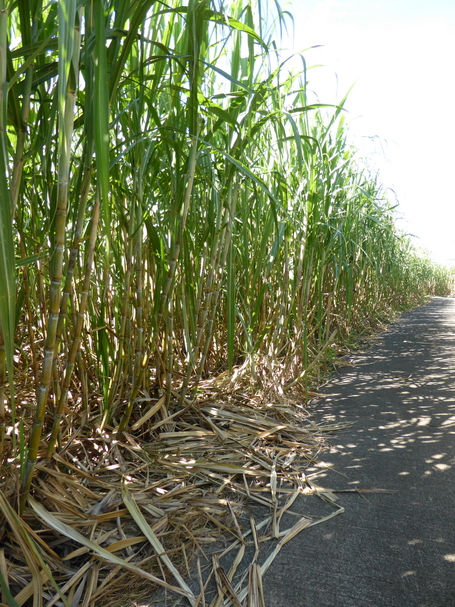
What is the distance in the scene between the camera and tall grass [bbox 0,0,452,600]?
735 millimetres

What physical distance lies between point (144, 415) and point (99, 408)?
14 centimetres

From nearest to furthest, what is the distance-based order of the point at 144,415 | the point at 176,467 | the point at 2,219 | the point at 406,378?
the point at 2,219 < the point at 176,467 < the point at 144,415 < the point at 406,378

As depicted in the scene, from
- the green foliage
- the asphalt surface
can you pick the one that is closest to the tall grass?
the green foliage

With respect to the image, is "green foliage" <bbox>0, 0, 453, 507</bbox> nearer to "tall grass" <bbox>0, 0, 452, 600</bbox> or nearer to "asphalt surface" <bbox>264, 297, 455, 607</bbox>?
"tall grass" <bbox>0, 0, 452, 600</bbox>

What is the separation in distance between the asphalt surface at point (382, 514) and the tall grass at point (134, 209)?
402 mm

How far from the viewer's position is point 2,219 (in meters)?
0.52

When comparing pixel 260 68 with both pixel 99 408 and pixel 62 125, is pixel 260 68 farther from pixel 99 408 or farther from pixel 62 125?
pixel 99 408

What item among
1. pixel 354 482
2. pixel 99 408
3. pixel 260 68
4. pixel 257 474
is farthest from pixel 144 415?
pixel 260 68

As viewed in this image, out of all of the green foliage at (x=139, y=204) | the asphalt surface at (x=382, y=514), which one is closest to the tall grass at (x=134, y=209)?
the green foliage at (x=139, y=204)

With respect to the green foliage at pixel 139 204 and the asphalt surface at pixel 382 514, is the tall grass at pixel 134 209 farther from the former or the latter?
the asphalt surface at pixel 382 514

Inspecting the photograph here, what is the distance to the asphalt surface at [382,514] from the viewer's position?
2.49 feet

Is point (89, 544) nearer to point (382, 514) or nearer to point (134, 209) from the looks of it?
point (382, 514)

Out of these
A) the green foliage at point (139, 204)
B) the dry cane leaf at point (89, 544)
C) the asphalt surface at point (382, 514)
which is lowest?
the asphalt surface at point (382, 514)

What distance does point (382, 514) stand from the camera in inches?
39.1
